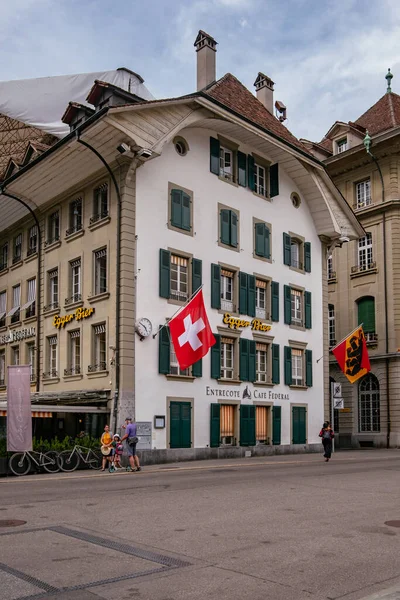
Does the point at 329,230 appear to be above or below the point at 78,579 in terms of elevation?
above

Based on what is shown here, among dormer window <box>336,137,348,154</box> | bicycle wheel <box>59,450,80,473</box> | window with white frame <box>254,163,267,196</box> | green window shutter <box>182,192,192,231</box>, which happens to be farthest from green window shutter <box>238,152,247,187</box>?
bicycle wheel <box>59,450,80,473</box>

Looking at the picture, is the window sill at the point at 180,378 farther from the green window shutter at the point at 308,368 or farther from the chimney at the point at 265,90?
the chimney at the point at 265,90

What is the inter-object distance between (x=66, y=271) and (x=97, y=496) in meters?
17.7

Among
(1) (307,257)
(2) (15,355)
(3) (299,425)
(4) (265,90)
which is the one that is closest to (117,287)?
(2) (15,355)

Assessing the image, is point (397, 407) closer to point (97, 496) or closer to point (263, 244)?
point (263, 244)

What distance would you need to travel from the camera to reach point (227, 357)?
31469 mm

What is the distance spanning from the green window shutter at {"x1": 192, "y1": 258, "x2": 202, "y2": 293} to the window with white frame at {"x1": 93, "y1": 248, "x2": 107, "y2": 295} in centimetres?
353

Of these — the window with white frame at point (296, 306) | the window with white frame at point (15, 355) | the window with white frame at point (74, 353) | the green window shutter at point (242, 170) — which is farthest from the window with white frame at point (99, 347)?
the window with white frame at point (296, 306)

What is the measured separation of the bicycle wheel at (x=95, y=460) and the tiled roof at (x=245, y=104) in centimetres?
1558

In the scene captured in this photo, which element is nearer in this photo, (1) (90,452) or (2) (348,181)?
(1) (90,452)

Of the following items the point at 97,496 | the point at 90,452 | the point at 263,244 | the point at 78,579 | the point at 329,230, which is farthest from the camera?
the point at 329,230

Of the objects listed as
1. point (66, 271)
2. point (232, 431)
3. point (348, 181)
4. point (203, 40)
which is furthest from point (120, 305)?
point (348, 181)

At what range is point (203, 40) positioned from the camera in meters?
35.8

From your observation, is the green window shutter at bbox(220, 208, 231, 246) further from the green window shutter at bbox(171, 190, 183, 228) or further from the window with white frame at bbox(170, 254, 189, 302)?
the green window shutter at bbox(171, 190, 183, 228)
